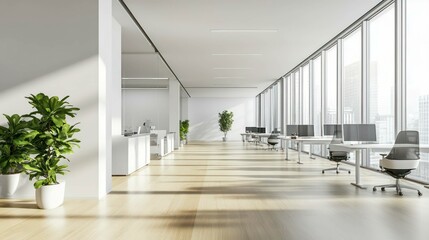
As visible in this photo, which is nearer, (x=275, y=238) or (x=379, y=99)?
(x=275, y=238)

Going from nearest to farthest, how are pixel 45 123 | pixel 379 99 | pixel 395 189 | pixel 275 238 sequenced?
1. pixel 275 238
2. pixel 45 123
3. pixel 395 189
4. pixel 379 99

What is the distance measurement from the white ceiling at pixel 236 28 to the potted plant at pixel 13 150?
2.99 meters

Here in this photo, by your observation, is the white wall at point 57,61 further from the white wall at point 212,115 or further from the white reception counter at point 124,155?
the white wall at point 212,115

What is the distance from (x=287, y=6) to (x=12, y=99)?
4932 millimetres

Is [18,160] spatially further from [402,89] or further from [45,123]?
[402,89]

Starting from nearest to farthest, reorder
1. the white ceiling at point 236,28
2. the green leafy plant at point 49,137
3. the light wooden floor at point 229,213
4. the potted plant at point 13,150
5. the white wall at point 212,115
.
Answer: the light wooden floor at point 229,213 < the green leafy plant at point 49,137 < the potted plant at point 13,150 < the white ceiling at point 236,28 < the white wall at point 212,115

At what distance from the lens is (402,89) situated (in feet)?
22.2

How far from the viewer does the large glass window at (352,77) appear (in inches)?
341

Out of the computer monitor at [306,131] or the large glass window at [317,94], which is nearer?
the computer monitor at [306,131]

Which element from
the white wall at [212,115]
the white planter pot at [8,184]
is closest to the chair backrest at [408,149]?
the white planter pot at [8,184]

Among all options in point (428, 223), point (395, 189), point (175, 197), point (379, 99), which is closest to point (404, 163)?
point (395, 189)

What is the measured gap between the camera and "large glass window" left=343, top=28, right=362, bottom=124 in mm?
8656

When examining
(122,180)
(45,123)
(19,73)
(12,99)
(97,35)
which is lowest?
(122,180)

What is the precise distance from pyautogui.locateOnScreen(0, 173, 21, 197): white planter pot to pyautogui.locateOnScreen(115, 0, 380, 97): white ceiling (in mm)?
3533
